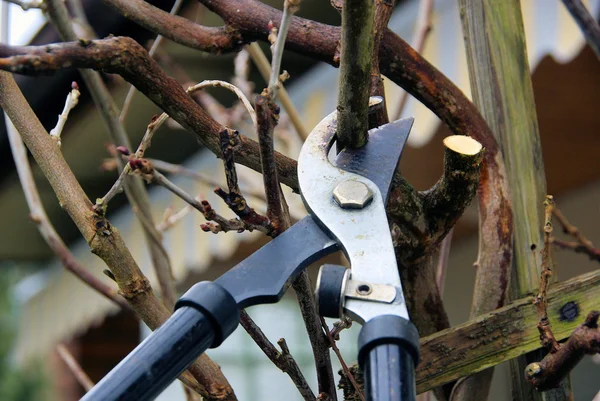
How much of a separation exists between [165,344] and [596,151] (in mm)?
2589

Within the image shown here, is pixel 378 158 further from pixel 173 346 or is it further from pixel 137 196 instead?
pixel 137 196

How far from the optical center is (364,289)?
0.62 meters

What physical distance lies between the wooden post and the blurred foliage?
654 centimetres

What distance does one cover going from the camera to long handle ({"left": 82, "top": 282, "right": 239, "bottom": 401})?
21.9 inches

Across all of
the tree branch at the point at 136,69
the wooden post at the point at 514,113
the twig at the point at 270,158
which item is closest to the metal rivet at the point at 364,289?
the twig at the point at 270,158

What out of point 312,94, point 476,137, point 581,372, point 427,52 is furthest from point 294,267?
point 581,372

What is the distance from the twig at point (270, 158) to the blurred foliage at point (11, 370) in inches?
263

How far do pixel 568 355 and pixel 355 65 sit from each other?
31cm

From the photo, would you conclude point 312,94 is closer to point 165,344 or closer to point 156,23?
point 156,23

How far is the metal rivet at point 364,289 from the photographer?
0.61 meters

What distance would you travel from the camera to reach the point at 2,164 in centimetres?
285

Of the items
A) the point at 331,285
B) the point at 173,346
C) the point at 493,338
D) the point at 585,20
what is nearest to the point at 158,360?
the point at 173,346

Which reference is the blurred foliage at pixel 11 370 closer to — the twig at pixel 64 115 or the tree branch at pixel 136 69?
the twig at pixel 64 115

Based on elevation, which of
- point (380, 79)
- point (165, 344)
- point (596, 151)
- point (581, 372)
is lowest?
point (165, 344)
